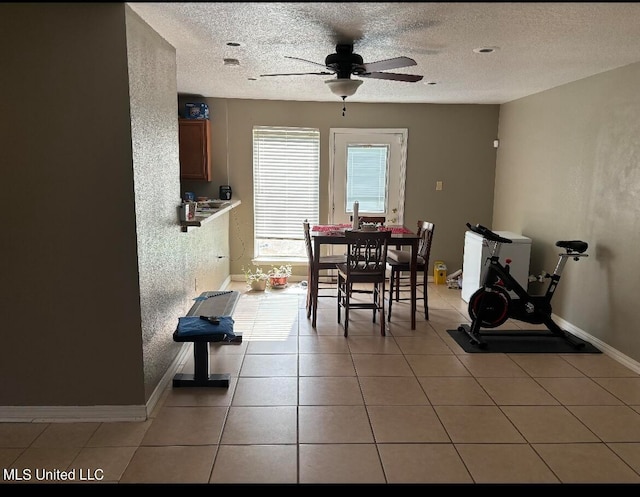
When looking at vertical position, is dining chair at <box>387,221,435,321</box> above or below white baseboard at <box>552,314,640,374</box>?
above

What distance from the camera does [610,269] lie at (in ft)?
13.1

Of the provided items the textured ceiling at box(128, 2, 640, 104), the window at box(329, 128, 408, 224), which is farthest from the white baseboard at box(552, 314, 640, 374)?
the window at box(329, 128, 408, 224)

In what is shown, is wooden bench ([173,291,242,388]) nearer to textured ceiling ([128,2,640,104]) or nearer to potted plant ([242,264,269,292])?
textured ceiling ([128,2,640,104])

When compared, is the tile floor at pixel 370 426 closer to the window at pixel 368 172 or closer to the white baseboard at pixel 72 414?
the white baseboard at pixel 72 414

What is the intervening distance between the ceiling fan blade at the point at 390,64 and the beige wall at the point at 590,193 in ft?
6.25

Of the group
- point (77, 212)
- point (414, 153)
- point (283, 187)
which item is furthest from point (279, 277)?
point (77, 212)

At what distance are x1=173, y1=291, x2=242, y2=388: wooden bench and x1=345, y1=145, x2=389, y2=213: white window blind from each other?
3.15 meters

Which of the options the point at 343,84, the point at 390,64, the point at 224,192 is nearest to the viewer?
the point at 390,64

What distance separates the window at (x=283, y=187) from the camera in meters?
6.23

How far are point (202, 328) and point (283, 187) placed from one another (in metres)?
3.46

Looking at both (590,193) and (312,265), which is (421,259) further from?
(590,193)

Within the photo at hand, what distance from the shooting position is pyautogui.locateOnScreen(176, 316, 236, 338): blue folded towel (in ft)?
10.2

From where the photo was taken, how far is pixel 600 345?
4.11 metres

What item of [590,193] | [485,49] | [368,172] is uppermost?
[485,49]
